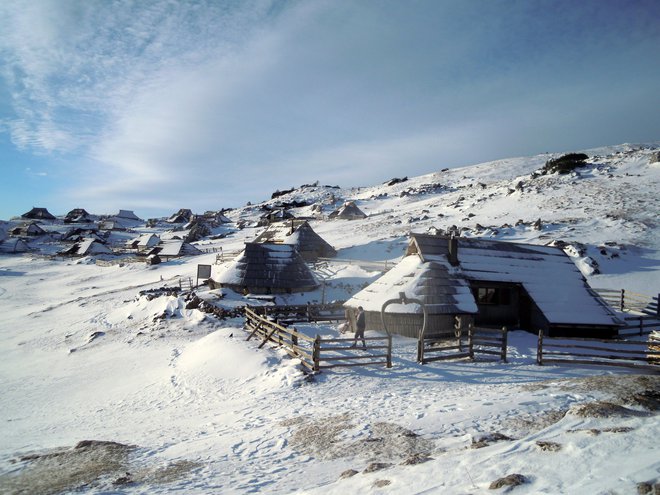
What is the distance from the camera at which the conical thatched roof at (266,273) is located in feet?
96.2

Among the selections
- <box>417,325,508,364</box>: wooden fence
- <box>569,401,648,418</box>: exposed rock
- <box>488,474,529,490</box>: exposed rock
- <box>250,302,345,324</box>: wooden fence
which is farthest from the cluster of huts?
<box>488,474,529,490</box>: exposed rock

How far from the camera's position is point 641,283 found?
31.3m

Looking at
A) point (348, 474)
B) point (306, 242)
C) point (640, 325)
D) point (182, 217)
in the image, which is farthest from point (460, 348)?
point (182, 217)

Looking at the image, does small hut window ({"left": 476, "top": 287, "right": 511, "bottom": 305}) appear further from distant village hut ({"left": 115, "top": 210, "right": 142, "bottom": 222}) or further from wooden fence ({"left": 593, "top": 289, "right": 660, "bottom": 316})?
distant village hut ({"left": 115, "top": 210, "right": 142, "bottom": 222})

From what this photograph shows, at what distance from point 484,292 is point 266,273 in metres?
15.1

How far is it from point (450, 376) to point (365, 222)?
52.3 metres

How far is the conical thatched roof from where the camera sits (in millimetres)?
29312

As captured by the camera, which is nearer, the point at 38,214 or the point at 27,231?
the point at 27,231

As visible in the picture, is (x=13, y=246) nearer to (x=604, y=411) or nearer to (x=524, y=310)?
(x=524, y=310)

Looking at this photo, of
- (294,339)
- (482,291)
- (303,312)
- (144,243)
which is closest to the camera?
(294,339)

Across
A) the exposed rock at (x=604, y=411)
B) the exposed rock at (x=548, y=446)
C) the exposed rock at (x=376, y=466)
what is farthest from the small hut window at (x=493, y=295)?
the exposed rock at (x=376, y=466)

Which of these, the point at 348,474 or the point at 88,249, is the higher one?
the point at 88,249

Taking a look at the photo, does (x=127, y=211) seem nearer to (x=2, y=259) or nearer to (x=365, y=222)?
(x=2, y=259)

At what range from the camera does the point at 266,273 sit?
2970 centimetres
